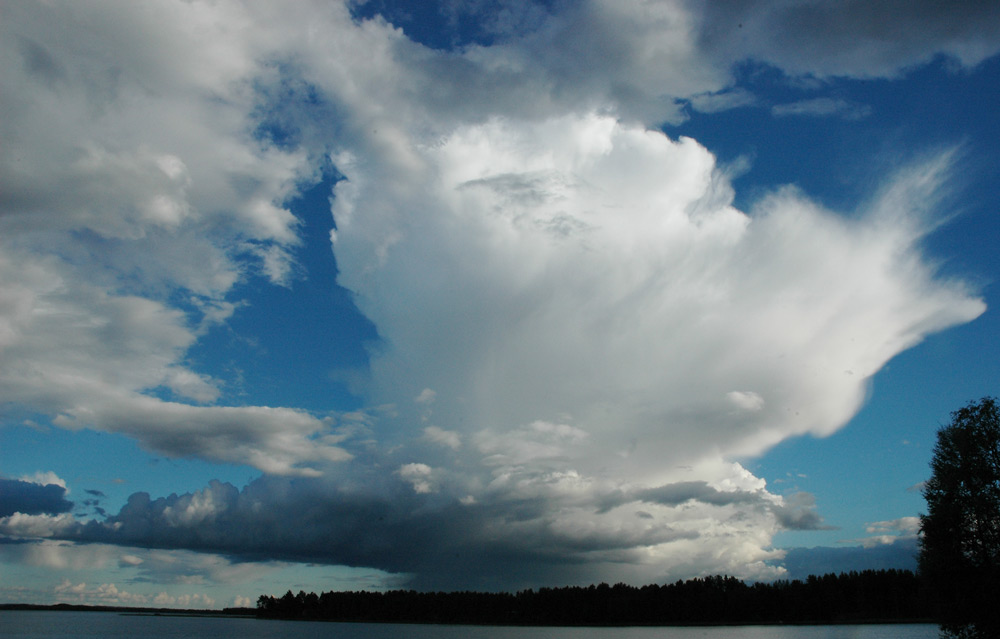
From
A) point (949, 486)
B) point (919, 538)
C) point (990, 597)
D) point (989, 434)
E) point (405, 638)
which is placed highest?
point (989, 434)

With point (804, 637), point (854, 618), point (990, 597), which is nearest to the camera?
point (990, 597)

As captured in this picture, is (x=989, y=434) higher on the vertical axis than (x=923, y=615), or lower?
higher

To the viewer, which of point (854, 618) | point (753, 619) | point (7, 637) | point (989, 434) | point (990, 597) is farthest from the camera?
point (753, 619)

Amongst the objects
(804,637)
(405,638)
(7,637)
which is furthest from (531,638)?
(7,637)

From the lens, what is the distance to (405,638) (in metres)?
181

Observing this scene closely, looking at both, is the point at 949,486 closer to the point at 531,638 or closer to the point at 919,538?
the point at 919,538

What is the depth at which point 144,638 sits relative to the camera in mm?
160000

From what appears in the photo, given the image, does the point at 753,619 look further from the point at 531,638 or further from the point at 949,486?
the point at 949,486

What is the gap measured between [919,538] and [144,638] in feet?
605

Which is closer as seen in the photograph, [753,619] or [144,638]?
[144,638]

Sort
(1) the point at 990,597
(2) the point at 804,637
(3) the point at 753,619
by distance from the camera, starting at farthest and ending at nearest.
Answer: (3) the point at 753,619 → (2) the point at 804,637 → (1) the point at 990,597

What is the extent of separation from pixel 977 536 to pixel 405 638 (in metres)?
176

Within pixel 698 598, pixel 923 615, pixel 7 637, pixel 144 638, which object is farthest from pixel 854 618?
pixel 7 637

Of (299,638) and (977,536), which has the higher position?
(977,536)
